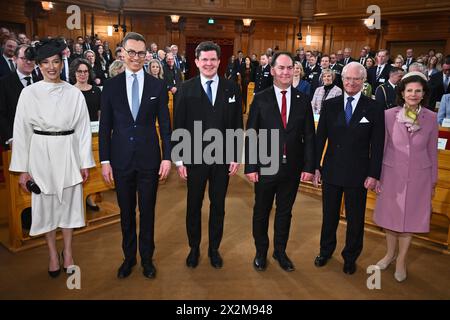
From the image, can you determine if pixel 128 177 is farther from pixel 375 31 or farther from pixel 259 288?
pixel 375 31

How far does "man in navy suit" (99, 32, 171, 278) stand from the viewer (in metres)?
2.55

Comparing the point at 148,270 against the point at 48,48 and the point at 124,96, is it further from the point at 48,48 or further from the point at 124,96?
the point at 48,48

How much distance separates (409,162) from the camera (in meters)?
2.72

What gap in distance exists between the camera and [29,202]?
3.27 m

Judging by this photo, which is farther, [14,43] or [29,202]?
[14,43]

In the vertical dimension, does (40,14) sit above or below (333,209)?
above

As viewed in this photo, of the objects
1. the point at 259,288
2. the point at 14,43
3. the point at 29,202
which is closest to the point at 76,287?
the point at 29,202

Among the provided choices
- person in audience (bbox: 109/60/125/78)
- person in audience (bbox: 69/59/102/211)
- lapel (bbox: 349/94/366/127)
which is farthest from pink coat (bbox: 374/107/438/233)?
person in audience (bbox: 109/60/125/78)

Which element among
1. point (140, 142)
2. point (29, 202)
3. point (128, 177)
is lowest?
point (29, 202)

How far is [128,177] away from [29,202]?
121 cm

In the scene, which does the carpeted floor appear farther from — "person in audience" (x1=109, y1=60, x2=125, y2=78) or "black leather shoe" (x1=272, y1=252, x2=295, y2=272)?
"person in audience" (x1=109, y1=60, x2=125, y2=78)

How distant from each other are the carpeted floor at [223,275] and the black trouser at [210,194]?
296 millimetres

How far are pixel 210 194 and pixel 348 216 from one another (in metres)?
1.06

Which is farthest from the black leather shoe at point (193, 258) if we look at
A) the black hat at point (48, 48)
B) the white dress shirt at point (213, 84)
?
the black hat at point (48, 48)
